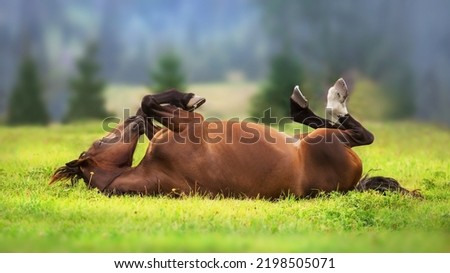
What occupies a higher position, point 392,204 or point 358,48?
point 358,48

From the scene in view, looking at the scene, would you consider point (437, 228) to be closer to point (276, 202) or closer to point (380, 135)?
point (276, 202)

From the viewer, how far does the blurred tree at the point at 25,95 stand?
30.7 feet

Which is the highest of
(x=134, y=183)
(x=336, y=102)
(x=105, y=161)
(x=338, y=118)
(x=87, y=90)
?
(x=336, y=102)

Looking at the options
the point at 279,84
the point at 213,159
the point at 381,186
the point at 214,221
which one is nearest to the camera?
the point at 214,221

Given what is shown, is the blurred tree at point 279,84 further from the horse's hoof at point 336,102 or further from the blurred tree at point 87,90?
the horse's hoof at point 336,102

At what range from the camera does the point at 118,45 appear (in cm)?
1000

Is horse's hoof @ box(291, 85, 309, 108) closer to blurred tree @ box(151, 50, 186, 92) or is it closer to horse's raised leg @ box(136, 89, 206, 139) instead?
horse's raised leg @ box(136, 89, 206, 139)

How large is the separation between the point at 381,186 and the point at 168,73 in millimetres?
5385

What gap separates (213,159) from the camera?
5.00 meters

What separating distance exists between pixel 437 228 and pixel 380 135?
411 centimetres

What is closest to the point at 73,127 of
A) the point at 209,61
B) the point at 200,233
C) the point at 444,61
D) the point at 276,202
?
the point at 209,61

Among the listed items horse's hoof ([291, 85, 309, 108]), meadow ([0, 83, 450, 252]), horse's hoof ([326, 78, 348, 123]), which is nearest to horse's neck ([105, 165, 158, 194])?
meadow ([0, 83, 450, 252])

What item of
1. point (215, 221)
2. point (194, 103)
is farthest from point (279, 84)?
point (215, 221)

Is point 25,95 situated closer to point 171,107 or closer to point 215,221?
point 171,107
